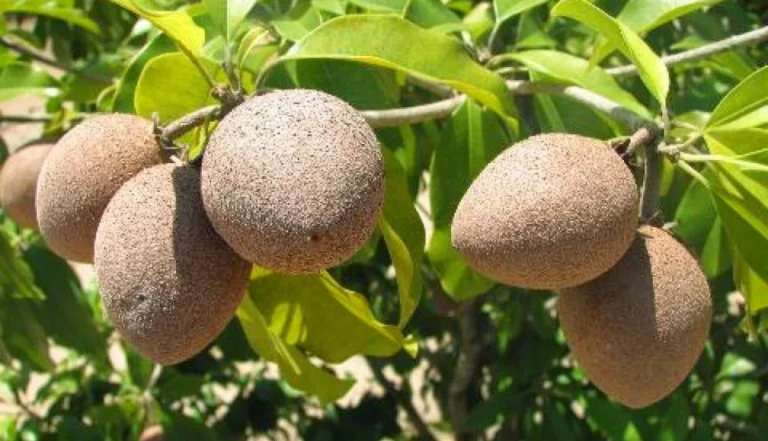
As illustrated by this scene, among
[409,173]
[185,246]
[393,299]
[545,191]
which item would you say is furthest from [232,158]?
[393,299]

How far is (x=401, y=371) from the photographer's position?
2.46 meters

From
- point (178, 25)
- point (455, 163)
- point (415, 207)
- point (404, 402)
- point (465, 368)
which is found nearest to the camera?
point (178, 25)

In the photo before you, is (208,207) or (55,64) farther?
(55,64)

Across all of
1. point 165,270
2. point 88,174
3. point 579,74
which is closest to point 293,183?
point 165,270

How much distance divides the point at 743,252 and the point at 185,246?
530 millimetres

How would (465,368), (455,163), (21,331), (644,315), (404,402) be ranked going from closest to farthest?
(644,315) → (455,163) → (21,331) → (465,368) → (404,402)

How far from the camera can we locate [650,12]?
1.25m

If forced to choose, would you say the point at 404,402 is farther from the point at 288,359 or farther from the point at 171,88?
the point at 171,88

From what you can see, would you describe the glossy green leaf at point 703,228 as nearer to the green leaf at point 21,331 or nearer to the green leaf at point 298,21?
the green leaf at point 298,21

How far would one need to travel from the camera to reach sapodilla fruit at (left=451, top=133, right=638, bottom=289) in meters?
0.97

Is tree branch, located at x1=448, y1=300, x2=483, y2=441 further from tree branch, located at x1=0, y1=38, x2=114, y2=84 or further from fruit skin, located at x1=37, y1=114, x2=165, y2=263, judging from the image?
fruit skin, located at x1=37, y1=114, x2=165, y2=263

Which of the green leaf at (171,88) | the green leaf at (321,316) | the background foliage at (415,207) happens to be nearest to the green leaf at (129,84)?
the background foliage at (415,207)

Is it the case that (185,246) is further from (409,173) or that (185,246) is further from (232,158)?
(409,173)

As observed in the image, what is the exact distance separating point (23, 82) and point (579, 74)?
2.90 ft
